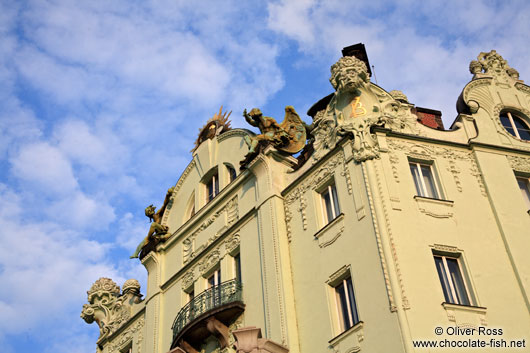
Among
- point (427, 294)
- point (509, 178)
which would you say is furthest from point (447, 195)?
point (427, 294)

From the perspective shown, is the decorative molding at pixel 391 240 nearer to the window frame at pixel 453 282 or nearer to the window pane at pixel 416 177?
the window frame at pixel 453 282

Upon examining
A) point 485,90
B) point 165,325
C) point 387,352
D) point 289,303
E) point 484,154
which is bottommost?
point 387,352

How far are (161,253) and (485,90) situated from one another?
14.1 metres

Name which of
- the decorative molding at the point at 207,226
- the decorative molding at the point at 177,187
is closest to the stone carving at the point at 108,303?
the decorative molding at the point at 177,187

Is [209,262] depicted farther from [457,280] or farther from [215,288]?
[457,280]

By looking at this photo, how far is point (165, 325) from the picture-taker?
27.5 metres

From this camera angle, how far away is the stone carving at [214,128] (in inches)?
1219

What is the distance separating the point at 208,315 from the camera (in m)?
23.9

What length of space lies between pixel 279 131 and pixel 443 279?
918 cm

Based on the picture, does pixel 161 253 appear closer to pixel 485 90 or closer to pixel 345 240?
pixel 345 240

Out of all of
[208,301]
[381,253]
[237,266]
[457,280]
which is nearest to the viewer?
[381,253]

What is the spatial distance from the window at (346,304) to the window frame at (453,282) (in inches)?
96.4

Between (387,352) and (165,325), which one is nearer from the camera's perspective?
(387,352)

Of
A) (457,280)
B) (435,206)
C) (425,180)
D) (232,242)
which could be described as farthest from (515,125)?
(232,242)
